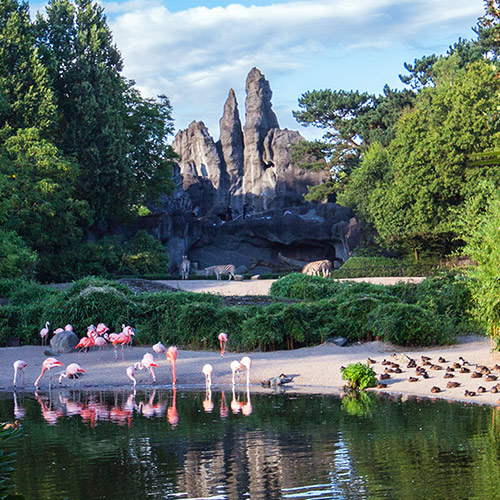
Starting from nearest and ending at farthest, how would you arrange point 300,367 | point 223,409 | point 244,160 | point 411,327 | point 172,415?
1. point 172,415
2. point 223,409
3. point 300,367
4. point 411,327
5. point 244,160

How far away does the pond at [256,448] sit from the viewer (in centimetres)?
625

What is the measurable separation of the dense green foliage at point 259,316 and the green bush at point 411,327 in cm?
2

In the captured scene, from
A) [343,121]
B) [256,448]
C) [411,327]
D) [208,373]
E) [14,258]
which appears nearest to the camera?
[256,448]

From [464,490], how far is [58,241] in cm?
2823

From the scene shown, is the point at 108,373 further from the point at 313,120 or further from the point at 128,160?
the point at 313,120

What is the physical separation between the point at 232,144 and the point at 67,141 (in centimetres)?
3110

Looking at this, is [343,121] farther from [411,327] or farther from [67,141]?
Answer: [411,327]

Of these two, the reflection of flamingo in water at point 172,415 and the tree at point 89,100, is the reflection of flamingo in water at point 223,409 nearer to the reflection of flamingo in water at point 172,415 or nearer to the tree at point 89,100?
the reflection of flamingo in water at point 172,415

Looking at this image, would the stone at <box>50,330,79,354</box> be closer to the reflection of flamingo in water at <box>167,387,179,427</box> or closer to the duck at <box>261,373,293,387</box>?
the duck at <box>261,373,293,387</box>

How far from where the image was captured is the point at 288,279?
74.6 feet

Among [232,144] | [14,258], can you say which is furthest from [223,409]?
[232,144]

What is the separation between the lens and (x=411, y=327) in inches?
574

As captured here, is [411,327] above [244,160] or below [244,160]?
below

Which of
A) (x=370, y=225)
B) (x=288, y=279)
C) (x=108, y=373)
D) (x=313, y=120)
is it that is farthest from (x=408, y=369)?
(x=313, y=120)
